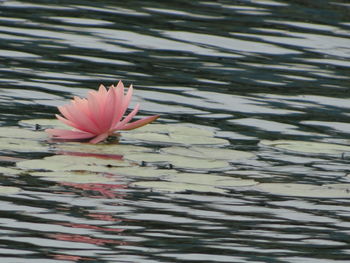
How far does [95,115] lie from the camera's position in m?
8.34

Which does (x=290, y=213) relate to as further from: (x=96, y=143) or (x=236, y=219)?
(x=96, y=143)

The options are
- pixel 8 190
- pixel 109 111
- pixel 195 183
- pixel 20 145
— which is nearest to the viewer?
pixel 8 190

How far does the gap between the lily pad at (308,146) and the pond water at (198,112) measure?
16 millimetres

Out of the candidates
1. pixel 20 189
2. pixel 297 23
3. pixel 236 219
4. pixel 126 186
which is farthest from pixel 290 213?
pixel 297 23

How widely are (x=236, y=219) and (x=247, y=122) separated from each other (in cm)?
315

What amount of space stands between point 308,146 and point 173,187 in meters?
1.74

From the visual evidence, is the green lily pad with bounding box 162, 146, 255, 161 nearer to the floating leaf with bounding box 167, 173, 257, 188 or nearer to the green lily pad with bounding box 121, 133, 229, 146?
the green lily pad with bounding box 121, 133, 229, 146

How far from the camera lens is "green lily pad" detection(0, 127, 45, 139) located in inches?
330

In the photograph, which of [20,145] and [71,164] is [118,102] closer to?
[20,145]

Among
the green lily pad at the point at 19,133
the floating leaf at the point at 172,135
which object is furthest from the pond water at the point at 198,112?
the green lily pad at the point at 19,133

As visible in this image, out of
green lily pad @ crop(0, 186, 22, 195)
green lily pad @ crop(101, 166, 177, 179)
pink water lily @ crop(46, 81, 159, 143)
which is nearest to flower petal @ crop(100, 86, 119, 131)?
pink water lily @ crop(46, 81, 159, 143)

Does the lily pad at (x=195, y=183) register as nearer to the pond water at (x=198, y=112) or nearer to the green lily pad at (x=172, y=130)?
the pond water at (x=198, y=112)

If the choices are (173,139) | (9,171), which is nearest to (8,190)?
(9,171)

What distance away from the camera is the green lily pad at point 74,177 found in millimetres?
7262
